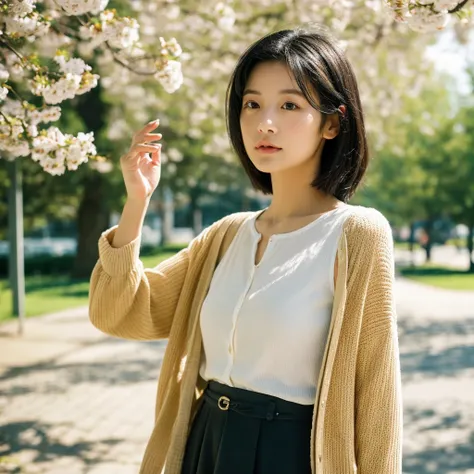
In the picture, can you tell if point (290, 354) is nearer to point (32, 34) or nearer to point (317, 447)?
point (317, 447)

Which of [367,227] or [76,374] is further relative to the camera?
[76,374]

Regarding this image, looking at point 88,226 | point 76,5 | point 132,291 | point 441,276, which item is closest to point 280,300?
point 132,291

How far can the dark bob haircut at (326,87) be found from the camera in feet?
6.61

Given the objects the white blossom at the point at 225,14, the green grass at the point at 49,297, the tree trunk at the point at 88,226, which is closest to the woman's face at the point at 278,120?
the white blossom at the point at 225,14

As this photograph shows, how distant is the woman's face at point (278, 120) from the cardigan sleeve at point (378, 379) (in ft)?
1.05

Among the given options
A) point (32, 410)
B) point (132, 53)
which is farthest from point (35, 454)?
point (132, 53)

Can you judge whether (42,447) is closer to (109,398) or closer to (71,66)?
(109,398)

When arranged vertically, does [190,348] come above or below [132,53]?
below

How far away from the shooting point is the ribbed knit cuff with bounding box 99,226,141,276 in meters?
2.11

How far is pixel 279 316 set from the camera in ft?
6.35

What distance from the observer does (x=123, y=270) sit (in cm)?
212

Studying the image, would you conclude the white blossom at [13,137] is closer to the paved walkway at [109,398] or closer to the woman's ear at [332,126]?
the woman's ear at [332,126]

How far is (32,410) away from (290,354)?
5104mm

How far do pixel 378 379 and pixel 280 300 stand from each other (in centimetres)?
31
